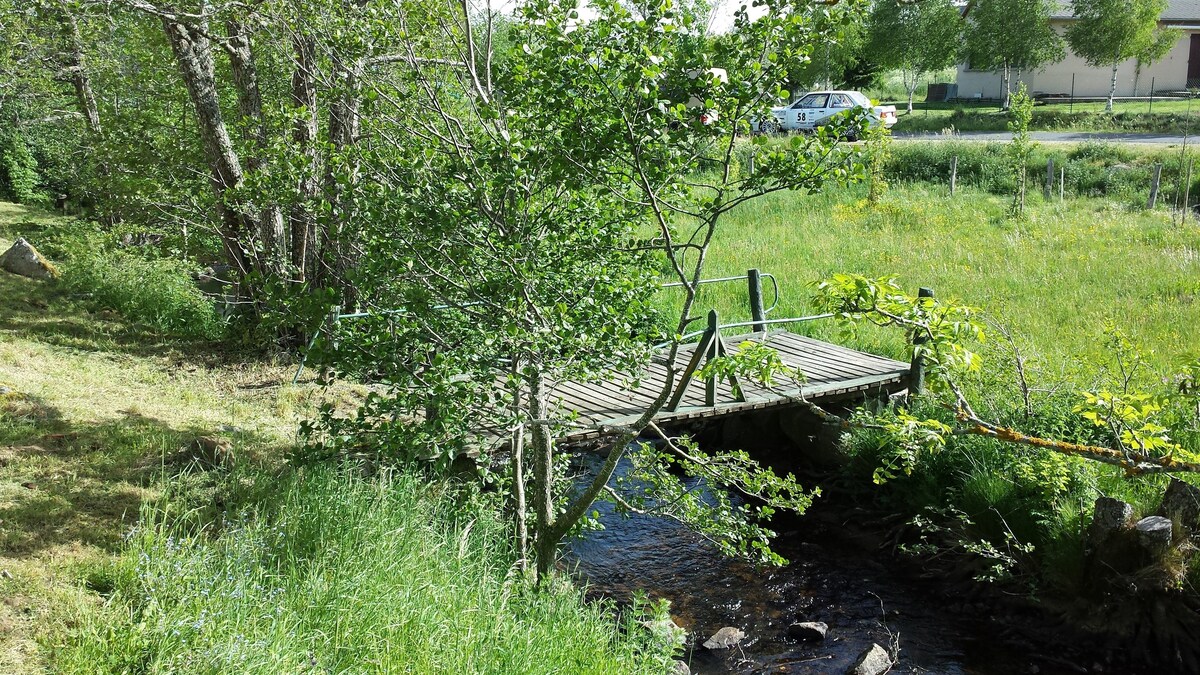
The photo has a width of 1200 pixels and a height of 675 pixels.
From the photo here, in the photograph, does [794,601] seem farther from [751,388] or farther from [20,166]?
[20,166]

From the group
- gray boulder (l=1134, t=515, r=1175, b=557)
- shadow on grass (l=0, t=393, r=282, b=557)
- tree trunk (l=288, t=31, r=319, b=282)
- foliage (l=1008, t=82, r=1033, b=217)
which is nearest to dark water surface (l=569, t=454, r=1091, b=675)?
gray boulder (l=1134, t=515, r=1175, b=557)

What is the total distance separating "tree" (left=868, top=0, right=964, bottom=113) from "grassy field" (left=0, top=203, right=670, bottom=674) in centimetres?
4318

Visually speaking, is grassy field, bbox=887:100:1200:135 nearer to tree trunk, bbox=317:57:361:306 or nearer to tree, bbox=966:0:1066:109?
tree, bbox=966:0:1066:109

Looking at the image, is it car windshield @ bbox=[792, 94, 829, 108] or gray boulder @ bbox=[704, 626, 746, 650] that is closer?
gray boulder @ bbox=[704, 626, 746, 650]

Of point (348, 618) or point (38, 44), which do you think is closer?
point (348, 618)

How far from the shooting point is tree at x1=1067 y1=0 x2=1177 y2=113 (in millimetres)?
37344

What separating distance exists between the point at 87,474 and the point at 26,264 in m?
8.48

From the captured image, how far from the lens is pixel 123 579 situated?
4.58 metres

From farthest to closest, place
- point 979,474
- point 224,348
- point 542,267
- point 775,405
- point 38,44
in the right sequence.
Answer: point 38,44 → point 224,348 → point 775,405 → point 979,474 → point 542,267

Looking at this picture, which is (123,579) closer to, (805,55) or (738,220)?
(805,55)

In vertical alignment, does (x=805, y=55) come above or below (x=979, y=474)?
above

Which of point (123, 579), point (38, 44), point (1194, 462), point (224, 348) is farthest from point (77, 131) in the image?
point (1194, 462)

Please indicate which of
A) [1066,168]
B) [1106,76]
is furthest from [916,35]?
[1066,168]

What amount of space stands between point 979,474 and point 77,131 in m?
15.3
